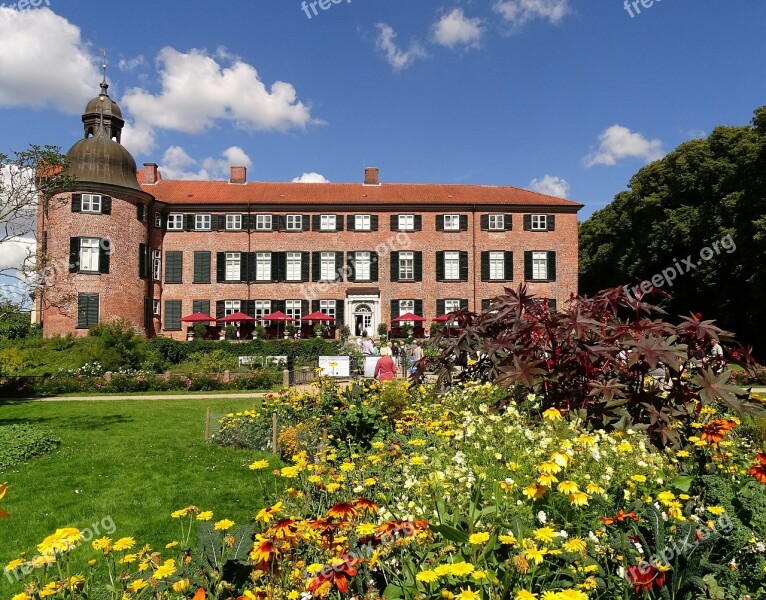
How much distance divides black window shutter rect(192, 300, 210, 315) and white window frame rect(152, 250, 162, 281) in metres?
2.65

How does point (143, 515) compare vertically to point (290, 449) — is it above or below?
below

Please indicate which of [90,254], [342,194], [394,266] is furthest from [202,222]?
[394,266]

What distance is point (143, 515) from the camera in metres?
5.91

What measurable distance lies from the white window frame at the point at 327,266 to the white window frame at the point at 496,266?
380 inches

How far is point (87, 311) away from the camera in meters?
29.3

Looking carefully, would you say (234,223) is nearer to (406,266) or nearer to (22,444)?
(406,266)

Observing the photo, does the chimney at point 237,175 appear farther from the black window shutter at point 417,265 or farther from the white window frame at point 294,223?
the black window shutter at point 417,265

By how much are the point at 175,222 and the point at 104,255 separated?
5014 millimetres

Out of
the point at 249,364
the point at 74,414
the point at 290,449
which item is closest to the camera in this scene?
the point at 290,449

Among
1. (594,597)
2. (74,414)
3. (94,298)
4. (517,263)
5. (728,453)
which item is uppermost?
(517,263)

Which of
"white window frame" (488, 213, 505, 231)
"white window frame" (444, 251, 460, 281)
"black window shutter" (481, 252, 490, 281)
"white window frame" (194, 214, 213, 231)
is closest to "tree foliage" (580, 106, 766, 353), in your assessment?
"white window frame" (488, 213, 505, 231)

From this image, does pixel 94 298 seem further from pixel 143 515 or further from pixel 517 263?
pixel 143 515

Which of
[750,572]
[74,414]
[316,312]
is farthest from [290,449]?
[316,312]

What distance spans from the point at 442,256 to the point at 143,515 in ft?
96.6
